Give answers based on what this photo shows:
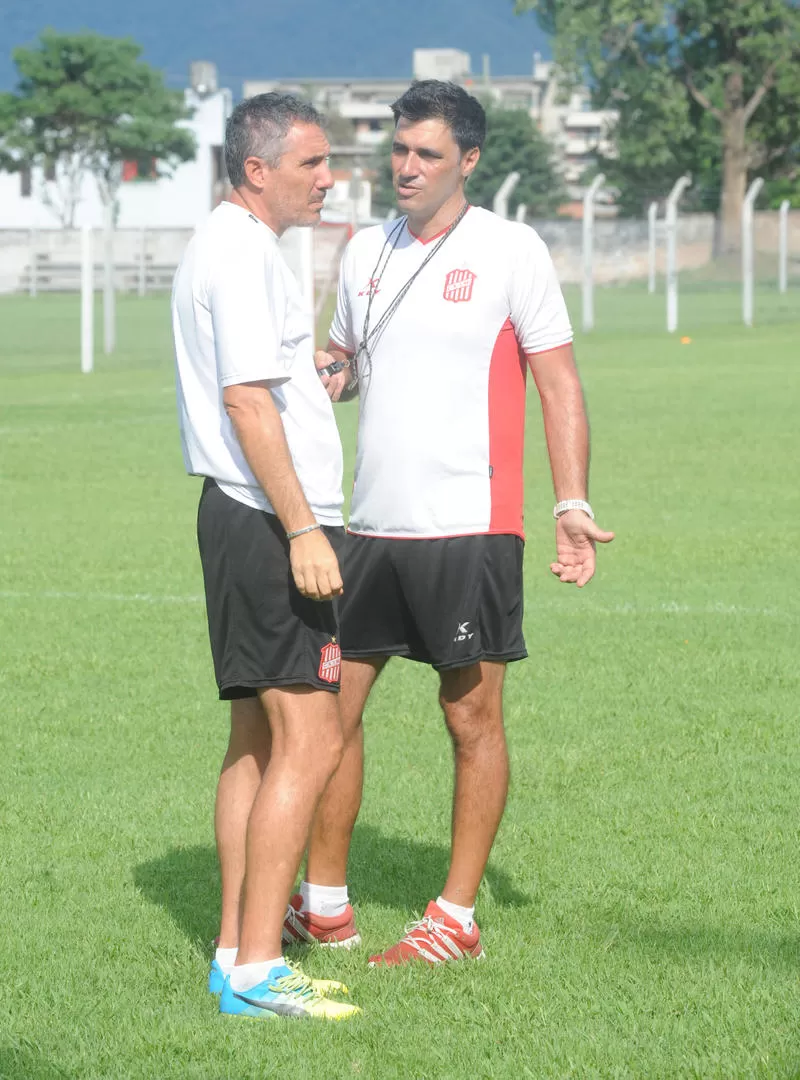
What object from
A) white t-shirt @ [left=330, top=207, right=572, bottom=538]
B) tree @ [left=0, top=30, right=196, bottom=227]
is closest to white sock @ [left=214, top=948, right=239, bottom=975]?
white t-shirt @ [left=330, top=207, right=572, bottom=538]

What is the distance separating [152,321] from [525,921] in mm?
33991

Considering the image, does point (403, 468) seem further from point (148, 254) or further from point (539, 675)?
point (148, 254)

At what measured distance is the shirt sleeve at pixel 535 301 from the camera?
437 centimetres

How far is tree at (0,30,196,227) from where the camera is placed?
75.1 metres

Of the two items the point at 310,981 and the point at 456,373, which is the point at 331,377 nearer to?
the point at 456,373

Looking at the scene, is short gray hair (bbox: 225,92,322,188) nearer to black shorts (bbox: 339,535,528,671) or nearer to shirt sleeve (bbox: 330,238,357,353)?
shirt sleeve (bbox: 330,238,357,353)

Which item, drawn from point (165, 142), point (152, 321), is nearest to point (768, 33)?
point (165, 142)

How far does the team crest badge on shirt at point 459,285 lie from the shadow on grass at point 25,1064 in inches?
77.1

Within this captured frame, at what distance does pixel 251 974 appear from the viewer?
13.0 ft

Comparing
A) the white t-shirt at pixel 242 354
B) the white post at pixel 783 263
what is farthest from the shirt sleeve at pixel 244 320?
the white post at pixel 783 263

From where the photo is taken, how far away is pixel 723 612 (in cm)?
877

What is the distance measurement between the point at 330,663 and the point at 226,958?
72 cm

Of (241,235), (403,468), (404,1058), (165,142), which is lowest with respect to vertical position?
(404,1058)

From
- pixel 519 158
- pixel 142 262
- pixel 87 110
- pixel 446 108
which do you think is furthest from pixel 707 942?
pixel 519 158
